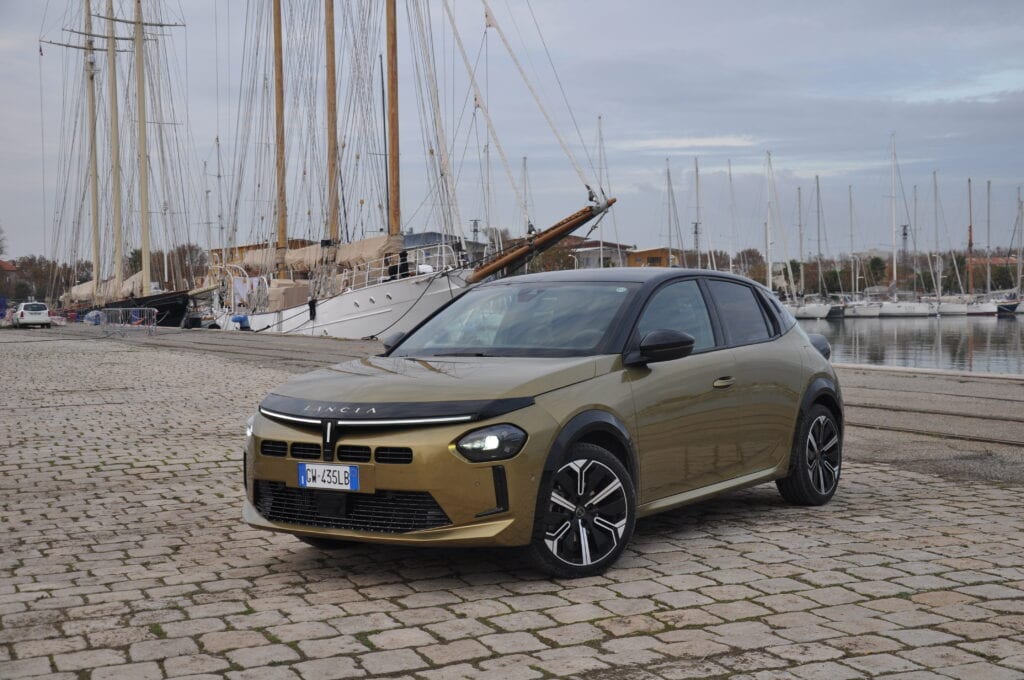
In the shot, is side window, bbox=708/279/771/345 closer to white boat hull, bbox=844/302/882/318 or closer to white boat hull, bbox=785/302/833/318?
white boat hull, bbox=785/302/833/318

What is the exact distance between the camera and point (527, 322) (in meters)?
6.75

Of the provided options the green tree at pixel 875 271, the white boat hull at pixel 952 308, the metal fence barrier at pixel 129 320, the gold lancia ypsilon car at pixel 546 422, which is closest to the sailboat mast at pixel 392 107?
the metal fence barrier at pixel 129 320

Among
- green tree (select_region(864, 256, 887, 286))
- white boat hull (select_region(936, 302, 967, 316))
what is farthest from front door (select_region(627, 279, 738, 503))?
green tree (select_region(864, 256, 887, 286))

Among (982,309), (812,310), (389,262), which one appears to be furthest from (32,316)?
(982,309)

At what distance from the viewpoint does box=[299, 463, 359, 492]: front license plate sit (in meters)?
5.47

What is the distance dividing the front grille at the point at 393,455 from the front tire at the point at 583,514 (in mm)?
654

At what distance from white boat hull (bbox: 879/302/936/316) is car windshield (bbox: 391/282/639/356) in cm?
9146

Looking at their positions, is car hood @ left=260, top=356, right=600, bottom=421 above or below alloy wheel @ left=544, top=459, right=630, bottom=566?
above

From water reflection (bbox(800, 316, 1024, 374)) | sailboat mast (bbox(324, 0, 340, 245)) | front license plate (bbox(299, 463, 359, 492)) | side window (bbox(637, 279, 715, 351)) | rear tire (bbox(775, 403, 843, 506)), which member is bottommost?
water reflection (bbox(800, 316, 1024, 374))

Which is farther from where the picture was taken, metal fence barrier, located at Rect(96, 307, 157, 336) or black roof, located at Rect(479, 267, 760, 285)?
metal fence barrier, located at Rect(96, 307, 157, 336)

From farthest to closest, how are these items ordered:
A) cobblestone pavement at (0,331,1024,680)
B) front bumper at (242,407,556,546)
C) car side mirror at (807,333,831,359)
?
1. car side mirror at (807,333,831,359)
2. front bumper at (242,407,556,546)
3. cobblestone pavement at (0,331,1024,680)

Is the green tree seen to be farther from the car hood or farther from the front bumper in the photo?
the front bumper

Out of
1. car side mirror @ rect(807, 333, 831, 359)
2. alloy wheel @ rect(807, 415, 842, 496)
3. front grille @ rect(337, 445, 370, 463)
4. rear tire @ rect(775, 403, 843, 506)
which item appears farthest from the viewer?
car side mirror @ rect(807, 333, 831, 359)

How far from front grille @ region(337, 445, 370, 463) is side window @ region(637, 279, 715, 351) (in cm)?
184
